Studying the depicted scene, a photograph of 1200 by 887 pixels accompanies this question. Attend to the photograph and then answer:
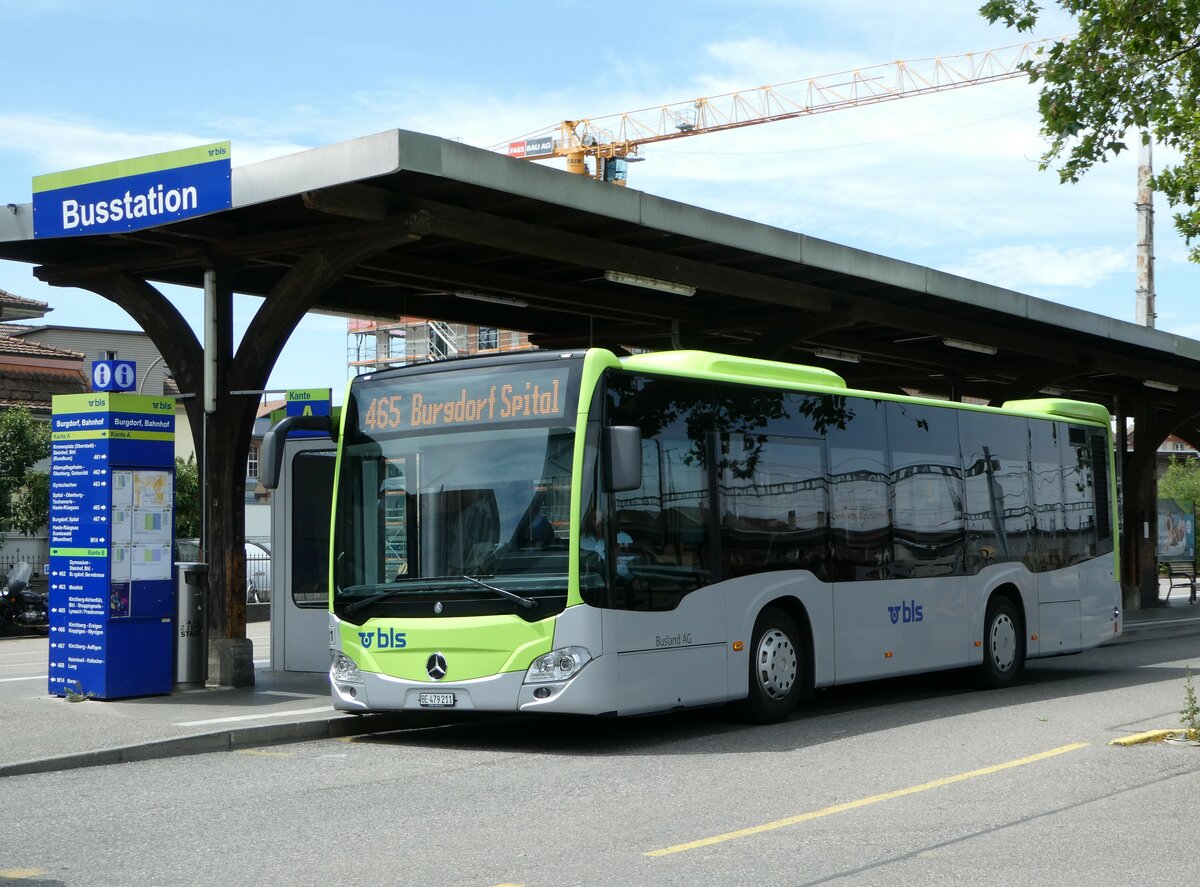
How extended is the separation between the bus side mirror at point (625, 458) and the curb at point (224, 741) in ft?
10.9

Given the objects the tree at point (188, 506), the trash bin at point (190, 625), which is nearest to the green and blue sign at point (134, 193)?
the trash bin at point (190, 625)

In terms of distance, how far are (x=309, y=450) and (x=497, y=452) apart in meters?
5.22

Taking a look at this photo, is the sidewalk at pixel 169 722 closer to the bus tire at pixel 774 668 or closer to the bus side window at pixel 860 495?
the bus tire at pixel 774 668

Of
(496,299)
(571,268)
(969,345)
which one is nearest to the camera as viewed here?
(571,268)

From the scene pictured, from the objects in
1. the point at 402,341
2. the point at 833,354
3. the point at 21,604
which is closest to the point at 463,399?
the point at 833,354

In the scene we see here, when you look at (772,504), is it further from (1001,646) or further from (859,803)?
(1001,646)

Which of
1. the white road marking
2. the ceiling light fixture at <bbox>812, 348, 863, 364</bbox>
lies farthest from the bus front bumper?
the ceiling light fixture at <bbox>812, 348, 863, 364</bbox>

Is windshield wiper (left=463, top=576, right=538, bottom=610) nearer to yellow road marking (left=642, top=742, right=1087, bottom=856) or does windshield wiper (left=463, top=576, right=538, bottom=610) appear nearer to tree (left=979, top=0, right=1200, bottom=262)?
yellow road marking (left=642, top=742, right=1087, bottom=856)

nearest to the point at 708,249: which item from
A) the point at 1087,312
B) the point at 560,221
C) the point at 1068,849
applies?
the point at 560,221

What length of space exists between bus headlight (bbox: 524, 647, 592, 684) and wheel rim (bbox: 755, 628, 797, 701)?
2.16m

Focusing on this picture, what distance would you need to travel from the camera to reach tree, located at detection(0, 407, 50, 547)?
33656 millimetres

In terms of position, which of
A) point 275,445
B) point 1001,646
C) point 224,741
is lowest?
point 224,741

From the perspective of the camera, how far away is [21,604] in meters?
28.5

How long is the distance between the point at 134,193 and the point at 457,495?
475 cm
